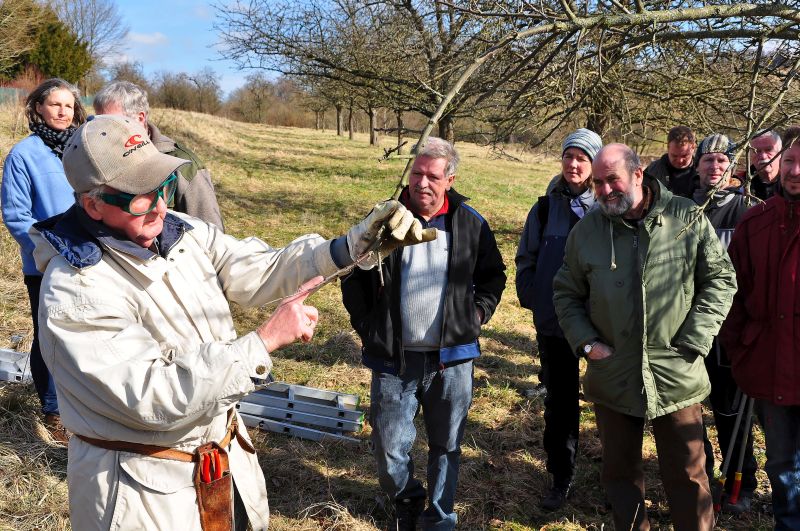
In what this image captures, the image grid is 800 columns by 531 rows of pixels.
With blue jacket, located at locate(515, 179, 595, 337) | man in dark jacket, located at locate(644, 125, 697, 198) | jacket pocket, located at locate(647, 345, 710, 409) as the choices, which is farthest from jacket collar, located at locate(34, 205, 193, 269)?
man in dark jacket, located at locate(644, 125, 697, 198)

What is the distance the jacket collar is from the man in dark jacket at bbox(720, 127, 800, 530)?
266 centimetres

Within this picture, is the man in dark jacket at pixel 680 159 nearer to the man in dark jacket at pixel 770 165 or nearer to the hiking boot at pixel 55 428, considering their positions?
the man in dark jacket at pixel 770 165

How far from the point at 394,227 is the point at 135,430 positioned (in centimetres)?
93

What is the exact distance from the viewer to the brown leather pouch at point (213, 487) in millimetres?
1883

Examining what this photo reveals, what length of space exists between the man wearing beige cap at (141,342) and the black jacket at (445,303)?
38.1 inches

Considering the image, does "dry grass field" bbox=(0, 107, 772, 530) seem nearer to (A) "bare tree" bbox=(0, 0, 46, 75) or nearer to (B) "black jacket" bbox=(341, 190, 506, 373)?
(B) "black jacket" bbox=(341, 190, 506, 373)

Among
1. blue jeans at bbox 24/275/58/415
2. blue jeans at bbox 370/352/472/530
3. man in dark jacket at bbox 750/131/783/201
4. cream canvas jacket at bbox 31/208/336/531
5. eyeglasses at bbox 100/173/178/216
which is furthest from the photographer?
man in dark jacket at bbox 750/131/783/201

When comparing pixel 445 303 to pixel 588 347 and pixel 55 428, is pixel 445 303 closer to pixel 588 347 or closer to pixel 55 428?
pixel 588 347

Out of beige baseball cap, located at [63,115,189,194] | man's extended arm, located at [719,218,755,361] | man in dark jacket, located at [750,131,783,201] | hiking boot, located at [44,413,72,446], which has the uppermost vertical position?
man in dark jacket, located at [750,131,783,201]

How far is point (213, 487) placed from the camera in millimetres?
1908

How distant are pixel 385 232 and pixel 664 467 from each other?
5.89 ft

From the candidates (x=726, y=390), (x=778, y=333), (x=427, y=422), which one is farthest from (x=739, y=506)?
(x=427, y=422)

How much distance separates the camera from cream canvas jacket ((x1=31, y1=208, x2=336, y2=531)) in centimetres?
161

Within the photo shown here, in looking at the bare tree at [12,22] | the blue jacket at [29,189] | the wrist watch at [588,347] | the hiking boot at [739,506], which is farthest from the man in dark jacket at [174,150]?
the bare tree at [12,22]
